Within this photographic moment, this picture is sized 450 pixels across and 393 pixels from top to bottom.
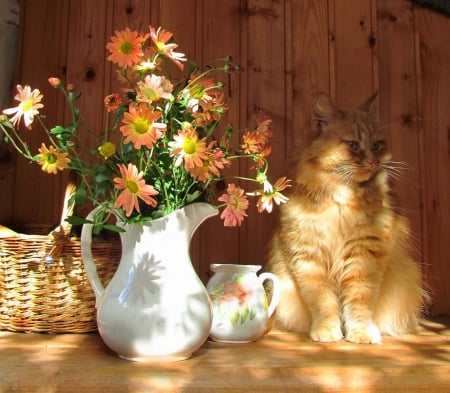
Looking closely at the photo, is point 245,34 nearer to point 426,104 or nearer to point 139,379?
point 426,104

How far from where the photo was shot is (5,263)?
50.5 inches

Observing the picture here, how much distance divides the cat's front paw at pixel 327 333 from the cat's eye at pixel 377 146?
535 mm

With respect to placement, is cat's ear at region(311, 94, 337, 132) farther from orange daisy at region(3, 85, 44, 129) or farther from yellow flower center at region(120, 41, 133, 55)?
orange daisy at region(3, 85, 44, 129)

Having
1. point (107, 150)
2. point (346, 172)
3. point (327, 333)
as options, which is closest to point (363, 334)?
point (327, 333)

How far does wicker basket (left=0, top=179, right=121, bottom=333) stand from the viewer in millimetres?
1266

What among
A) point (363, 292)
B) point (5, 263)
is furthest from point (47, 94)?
point (363, 292)

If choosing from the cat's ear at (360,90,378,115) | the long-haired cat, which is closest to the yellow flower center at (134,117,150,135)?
the long-haired cat

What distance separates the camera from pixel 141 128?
940mm

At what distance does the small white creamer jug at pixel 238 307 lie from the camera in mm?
1220

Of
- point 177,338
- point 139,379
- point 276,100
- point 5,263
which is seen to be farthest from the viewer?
point 276,100

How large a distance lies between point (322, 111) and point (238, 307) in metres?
0.66

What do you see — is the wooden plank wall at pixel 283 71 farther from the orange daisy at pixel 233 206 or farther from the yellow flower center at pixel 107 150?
the yellow flower center at pixel 107 150

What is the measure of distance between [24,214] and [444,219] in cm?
149

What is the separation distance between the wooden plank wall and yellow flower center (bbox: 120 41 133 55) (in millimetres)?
791
